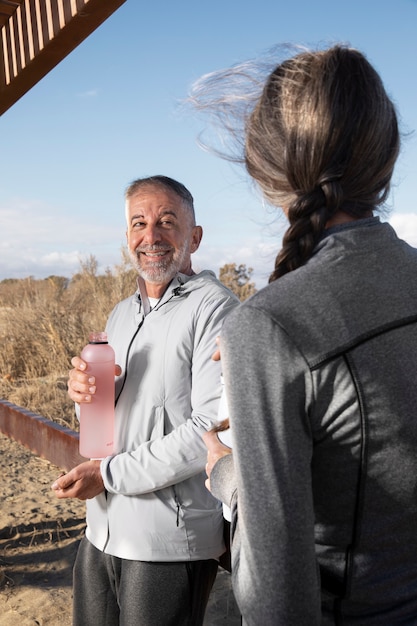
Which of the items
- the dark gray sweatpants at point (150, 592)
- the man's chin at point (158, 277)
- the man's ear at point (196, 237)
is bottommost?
the dark gray sweatpants at point (150, 592)

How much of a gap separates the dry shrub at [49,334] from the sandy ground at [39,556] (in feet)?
9.14

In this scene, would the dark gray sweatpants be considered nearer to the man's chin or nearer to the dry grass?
the man's chin

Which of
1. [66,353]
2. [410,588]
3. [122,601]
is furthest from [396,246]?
[66,353]

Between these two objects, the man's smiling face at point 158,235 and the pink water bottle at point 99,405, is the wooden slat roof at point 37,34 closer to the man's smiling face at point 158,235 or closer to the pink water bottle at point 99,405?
the man's smiling face at point 158,235

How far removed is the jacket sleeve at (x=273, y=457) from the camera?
2.97ft

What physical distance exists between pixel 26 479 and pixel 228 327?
196 inches

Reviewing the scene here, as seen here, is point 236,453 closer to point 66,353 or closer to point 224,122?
point 224,122

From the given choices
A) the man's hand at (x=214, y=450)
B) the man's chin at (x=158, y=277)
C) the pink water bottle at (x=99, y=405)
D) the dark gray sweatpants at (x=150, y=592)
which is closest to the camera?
the man's hand at (x=214, y=450)

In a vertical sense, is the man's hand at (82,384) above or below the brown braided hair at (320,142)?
below

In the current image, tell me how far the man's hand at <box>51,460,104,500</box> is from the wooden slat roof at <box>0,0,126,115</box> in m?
1.93

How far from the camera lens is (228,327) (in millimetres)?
934

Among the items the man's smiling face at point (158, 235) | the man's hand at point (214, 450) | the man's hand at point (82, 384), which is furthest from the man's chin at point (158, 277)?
the man's hand at point (214, 450)

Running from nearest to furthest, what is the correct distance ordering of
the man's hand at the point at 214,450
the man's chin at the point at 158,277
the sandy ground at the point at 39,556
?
the man's hand at the point at 214,450 → the man's chin at the point at 158,277 → the sandy ground at the point at 39,556

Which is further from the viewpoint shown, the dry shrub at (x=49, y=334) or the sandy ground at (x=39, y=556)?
the dry shrub at (x=49, y=334)
